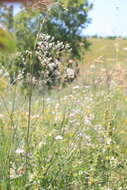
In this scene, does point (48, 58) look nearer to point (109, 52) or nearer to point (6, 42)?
point (6, 42)

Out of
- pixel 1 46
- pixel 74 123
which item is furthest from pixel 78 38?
pixel 1 46

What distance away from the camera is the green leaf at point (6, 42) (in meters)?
0.38

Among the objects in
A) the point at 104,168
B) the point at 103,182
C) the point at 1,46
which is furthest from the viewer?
the point at 104,168

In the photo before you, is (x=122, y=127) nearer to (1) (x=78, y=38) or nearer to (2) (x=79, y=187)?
(2) (x=79, y=187)

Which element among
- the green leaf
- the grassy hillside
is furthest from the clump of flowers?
the green leaf

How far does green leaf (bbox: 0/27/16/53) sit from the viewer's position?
380mm

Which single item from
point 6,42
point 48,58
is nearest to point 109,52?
point 48,58

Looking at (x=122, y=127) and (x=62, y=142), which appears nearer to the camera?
(x=62, y=142)

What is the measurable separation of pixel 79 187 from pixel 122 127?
5.74ft

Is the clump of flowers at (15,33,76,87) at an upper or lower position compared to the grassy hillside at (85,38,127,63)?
lower

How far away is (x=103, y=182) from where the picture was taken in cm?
242

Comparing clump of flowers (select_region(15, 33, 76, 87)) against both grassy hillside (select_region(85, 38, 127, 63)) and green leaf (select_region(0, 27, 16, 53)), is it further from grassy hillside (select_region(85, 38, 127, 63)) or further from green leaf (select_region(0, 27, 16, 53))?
green leaf (select_region(0, 27, 16, 53))

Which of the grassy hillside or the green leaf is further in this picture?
the grassy hillside

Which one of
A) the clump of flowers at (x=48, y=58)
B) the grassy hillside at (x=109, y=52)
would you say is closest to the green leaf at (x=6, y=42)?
the clump of flowers at (x=48, y=58)
